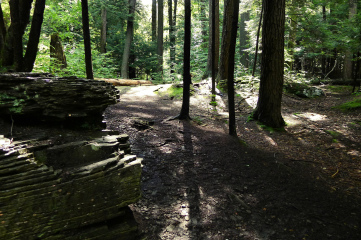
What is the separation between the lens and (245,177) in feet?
16.6

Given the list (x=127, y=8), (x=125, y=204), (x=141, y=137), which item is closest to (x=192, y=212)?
(x=125, y=204)

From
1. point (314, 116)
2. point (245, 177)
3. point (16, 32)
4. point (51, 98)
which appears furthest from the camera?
point (314, 116)

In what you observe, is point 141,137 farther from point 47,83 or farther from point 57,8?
Result: point 57,8

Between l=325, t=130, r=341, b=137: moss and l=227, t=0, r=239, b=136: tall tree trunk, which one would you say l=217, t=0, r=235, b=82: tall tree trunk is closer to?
l=227, t=0, r=239, b=136: tall tree trunk

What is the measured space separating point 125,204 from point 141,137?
3.62 meters

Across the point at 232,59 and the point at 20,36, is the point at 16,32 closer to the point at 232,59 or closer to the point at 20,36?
the point at 20,36

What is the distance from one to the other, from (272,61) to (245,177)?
4527 mm

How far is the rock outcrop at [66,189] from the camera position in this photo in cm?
240

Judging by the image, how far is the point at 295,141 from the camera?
7.14 meters

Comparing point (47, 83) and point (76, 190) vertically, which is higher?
point (47, 83)

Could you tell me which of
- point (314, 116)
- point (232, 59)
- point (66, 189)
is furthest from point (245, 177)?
point (314, 116)

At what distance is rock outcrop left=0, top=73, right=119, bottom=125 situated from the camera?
3.24 m

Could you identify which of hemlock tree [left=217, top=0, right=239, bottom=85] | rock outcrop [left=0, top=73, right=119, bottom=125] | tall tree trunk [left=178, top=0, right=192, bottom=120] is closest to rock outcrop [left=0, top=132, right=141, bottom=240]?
rock outcrop [left=0, top=73, right=119, bottom=125]

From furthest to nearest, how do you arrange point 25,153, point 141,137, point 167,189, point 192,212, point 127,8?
point 127,8 → point 141,137 → point 167,189 → point 192,212 → point 25,153
